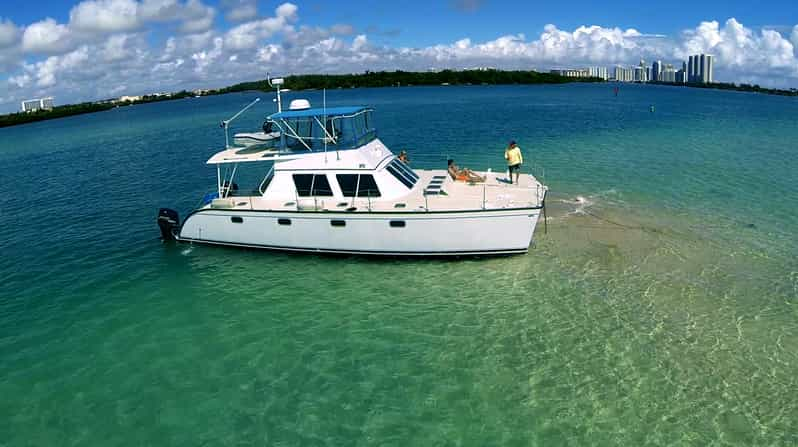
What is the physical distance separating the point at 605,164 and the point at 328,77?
179430 millimetres

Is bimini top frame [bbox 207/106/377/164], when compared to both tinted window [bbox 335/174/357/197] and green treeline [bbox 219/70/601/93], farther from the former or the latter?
green treeline [bbox 219/70/601/93]

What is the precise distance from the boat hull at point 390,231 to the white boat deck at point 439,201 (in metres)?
0.27

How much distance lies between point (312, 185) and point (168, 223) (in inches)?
233

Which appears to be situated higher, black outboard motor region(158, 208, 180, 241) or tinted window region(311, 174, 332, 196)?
tinted window region(311, 174, 332, 196)

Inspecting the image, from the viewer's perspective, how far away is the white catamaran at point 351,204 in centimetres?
1516

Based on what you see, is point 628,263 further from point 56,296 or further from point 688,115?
point 688,115

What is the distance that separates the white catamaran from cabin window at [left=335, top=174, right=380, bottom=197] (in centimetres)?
3

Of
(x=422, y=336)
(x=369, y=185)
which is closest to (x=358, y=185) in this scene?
(x=369, y=185)

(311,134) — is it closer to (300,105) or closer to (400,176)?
(300,105)

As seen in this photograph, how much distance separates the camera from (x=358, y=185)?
647 inches

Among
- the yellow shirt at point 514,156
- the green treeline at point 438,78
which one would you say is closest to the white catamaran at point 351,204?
the yellow shirt at point 514,156

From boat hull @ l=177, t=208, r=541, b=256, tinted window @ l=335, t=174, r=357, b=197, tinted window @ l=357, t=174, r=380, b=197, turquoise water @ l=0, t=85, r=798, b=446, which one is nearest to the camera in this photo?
turquoise water @ l=0, t=85, r=798, b=446

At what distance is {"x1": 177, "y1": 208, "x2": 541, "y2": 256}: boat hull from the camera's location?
15.0m

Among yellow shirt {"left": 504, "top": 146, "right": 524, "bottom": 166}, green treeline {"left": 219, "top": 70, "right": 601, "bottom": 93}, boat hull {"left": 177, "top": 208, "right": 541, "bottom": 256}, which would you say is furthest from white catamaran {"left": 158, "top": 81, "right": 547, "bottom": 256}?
green treeline {"left": 219, "top": 70, "right": 601, "bottom": 93}
